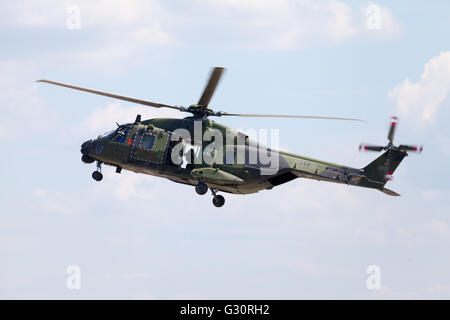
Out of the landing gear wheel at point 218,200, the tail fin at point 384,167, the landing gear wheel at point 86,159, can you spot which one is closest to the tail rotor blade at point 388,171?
the tail fin at point 384,167

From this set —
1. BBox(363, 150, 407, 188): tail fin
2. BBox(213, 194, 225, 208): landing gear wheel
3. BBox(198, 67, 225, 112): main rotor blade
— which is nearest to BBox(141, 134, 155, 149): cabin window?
BBox(198, 67, 225, 112): main rotor blade

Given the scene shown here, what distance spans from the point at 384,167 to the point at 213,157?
8699 mm

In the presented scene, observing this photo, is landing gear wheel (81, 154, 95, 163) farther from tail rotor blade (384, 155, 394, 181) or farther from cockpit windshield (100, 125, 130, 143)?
tail rotor blade (384, 155, 394, 181)

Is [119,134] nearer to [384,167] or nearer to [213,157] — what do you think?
[213,157]

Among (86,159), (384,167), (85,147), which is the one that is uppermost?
(85,147)

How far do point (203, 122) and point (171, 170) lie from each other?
9.82ft

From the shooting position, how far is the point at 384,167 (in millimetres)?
49938

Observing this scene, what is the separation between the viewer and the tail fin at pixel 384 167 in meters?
49.9

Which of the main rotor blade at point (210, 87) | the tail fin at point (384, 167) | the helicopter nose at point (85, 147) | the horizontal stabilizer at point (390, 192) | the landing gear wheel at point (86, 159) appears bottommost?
the horizontal stabilizer at point (390, 192)

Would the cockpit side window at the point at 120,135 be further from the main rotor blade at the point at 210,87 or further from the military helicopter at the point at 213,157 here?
the main rotor blade at the point at 210,87

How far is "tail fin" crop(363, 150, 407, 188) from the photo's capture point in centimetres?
A: 4991

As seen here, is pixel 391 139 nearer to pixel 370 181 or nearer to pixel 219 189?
pixel 370 181

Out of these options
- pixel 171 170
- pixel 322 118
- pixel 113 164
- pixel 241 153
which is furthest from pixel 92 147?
pixel 322 118

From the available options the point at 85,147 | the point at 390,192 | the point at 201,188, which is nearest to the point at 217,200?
the point at 201,188
